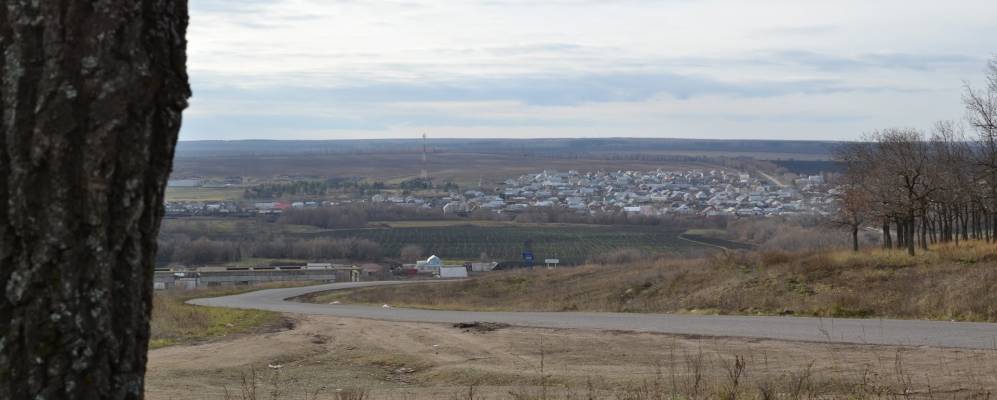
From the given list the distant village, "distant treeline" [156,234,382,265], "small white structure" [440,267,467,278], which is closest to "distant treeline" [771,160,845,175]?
the distant village

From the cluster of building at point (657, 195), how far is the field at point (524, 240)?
20.6 metres

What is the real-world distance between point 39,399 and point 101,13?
1.14 metres

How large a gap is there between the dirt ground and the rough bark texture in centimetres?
509

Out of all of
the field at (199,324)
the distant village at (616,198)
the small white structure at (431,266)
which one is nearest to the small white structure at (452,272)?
the small white structure at (431,266)

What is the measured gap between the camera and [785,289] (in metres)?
27.4

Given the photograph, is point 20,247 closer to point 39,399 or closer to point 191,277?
point 39,399

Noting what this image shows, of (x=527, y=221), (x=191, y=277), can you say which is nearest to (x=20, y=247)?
(x=191, y=277)

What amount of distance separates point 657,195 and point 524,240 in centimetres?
6633

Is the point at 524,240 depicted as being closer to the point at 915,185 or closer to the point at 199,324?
the point at 915,185

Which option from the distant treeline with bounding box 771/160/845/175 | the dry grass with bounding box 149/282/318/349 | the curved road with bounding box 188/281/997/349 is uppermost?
the distant treeline with bounding box 771/160/845/175

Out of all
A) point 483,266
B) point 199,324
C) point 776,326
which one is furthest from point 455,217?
point 776,326

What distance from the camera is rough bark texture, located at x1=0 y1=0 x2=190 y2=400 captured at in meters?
2.96

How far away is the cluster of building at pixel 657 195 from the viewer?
13400 centimetres

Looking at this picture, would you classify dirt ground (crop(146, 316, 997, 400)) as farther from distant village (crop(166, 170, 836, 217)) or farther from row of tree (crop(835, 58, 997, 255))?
distant village (crop(166, 170, 836, 217))
